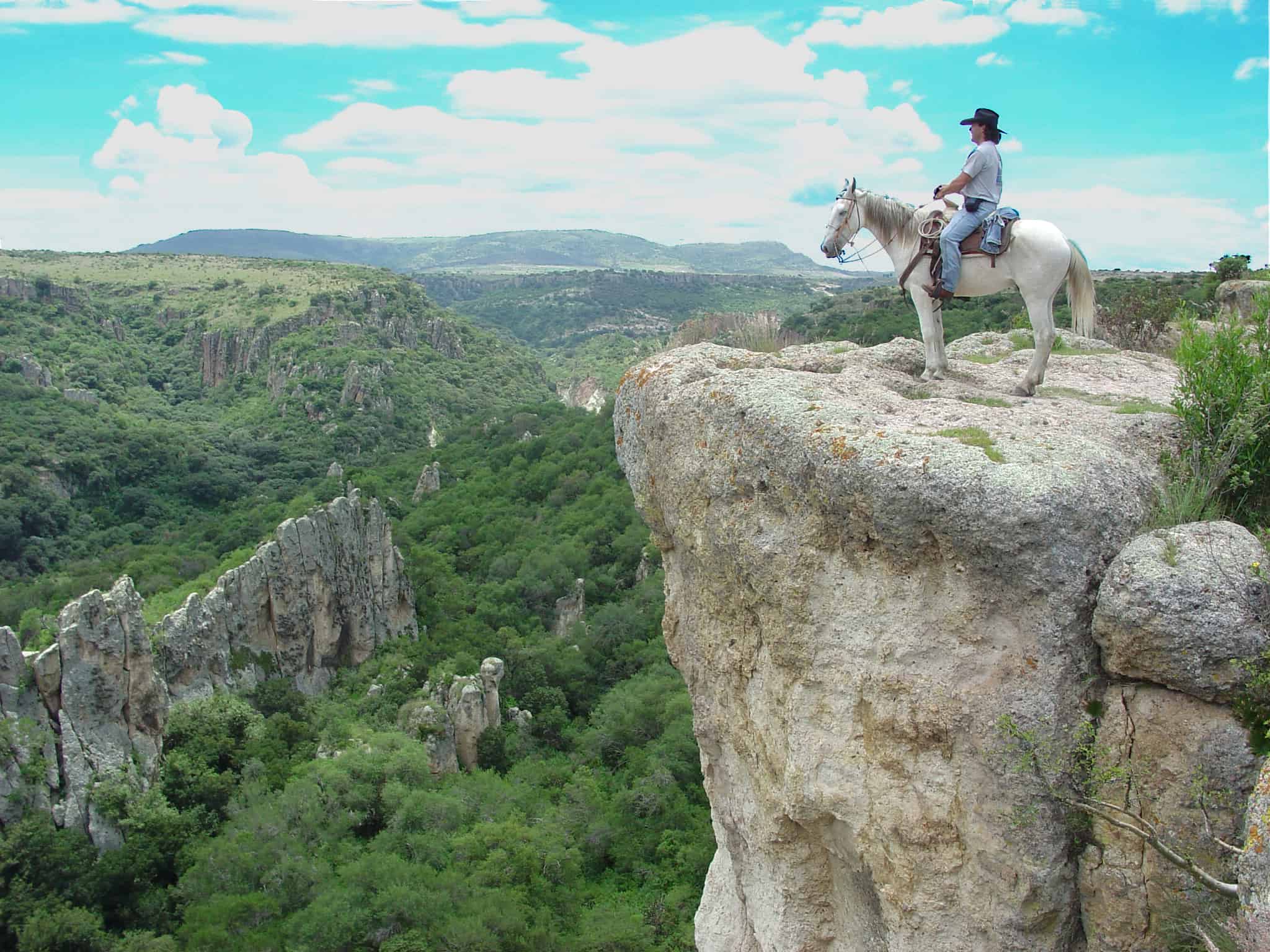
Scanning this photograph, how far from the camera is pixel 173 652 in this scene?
27.4m

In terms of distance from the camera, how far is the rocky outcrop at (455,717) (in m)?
30.0

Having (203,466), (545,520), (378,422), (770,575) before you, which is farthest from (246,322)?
(770,575)

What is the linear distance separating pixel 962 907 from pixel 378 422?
86350 mm

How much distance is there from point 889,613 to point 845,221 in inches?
200

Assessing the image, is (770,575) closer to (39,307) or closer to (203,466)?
(203,466)

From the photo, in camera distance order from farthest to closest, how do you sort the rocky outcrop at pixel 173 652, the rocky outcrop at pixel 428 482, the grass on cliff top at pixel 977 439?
the rocky outcrop at pixel 428 482 → the rocky outcrop at pixel 173 652 → the grass on cliff top at pixel 977 439

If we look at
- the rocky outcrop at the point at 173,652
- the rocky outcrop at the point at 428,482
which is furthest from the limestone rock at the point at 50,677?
the rocky outcrop at the point at 428,482

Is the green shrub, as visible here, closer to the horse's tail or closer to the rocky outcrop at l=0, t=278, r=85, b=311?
the horse's tail

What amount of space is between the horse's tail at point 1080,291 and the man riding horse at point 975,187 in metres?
1.06

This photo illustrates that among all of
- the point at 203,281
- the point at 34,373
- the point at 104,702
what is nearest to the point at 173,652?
the point at 104,702

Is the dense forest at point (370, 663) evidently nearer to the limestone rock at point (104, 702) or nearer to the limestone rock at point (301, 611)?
the limestone rock at point (104, 702)

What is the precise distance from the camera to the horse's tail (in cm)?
981

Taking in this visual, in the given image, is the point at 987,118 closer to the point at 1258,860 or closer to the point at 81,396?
the point at 1258,860

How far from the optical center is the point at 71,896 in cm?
2067
